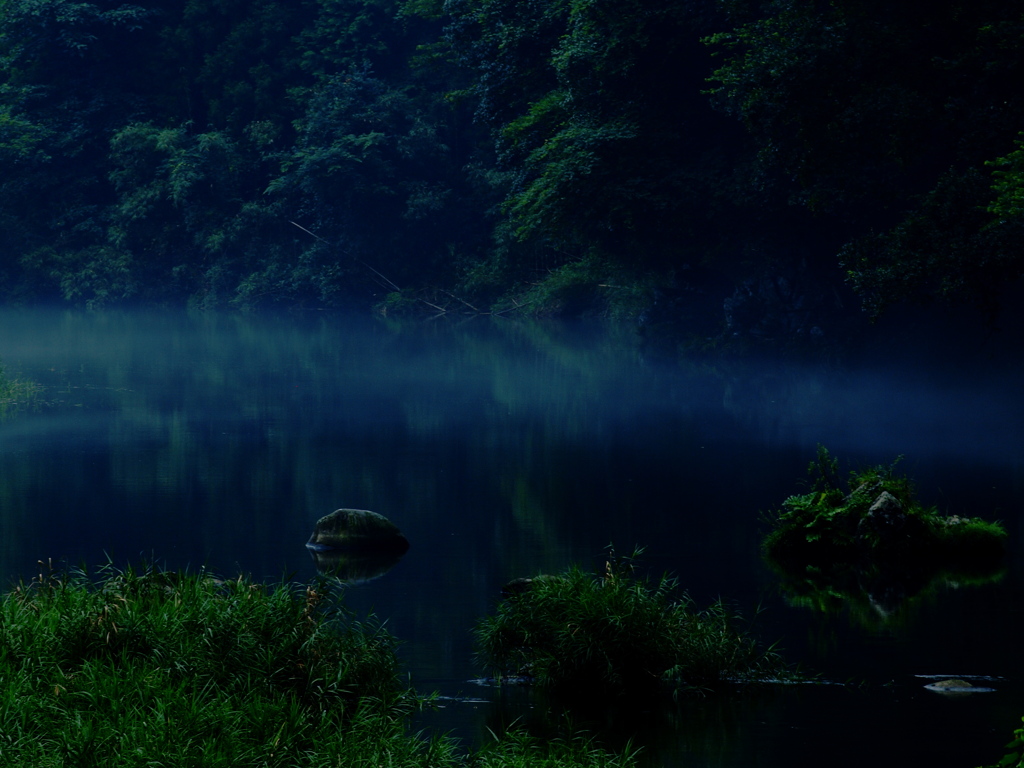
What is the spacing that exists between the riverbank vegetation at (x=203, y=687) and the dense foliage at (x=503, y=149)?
13121mm

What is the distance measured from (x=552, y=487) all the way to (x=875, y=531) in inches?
202

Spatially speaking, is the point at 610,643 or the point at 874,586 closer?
the point at 610,643

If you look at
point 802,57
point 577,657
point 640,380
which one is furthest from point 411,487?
point 640,380

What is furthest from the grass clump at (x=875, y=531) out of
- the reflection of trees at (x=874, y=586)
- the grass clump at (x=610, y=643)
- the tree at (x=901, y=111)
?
the tree at (x=901, y=111)

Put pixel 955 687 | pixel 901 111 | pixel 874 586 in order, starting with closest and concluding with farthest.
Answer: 1. pixel 955 687
2. pixel 874 586
3. pixel 901 111

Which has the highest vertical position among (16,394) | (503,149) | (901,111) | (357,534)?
(901,111)

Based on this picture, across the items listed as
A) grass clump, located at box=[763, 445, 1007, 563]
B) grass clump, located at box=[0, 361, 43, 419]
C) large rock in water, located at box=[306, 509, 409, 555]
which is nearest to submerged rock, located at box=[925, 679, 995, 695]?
grass clump, located at box=[763, 445, 1007, 563]

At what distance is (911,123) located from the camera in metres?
22.7

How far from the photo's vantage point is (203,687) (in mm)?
7215

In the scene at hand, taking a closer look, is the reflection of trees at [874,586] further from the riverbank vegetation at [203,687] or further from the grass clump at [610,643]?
the riverbank vegetation at [203,687]

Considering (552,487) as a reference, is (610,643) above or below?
above

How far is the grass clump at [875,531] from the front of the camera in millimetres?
12297

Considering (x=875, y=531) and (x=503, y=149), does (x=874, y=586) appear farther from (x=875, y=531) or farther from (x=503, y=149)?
(x=503, y=149)

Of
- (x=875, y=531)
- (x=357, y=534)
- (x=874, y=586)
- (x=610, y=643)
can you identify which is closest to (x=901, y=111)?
(x=875, y=531)
